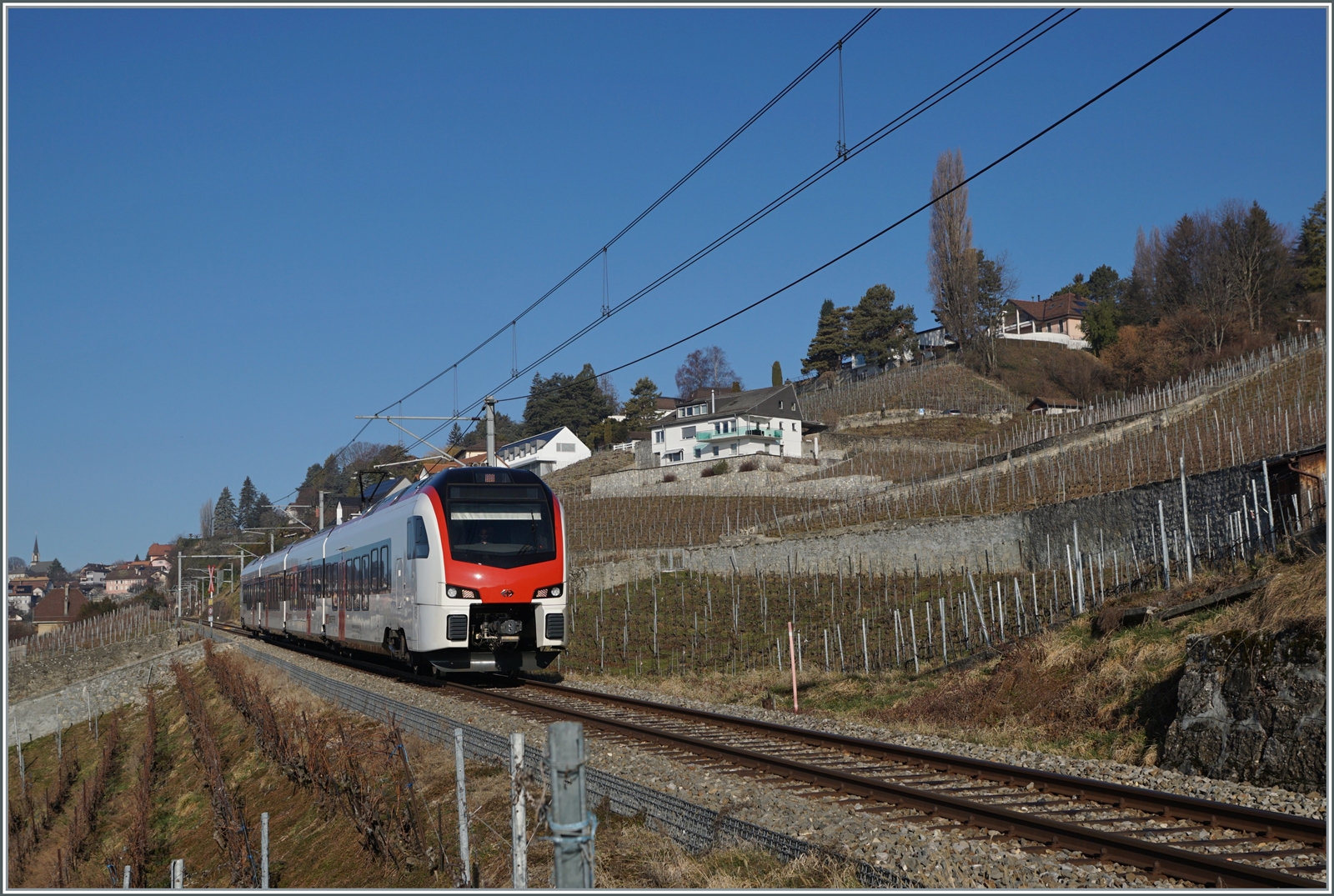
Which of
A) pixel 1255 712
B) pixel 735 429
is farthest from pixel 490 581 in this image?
pixel 735 429

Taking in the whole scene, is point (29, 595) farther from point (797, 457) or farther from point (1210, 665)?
point (1210, 665)

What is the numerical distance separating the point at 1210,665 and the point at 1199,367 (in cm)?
7141

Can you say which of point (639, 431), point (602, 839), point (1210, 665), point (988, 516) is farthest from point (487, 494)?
point (639, 431)

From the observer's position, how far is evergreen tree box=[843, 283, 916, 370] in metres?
110

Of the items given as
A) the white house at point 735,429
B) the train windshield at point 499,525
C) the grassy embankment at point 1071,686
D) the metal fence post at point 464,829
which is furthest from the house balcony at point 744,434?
the metal fence post at point 464,829

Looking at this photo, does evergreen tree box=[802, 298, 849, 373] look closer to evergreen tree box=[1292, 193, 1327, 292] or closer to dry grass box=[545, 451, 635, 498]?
dry grass box=[545, 451, 635, 498]

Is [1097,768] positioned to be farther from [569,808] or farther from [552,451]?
[552,451]

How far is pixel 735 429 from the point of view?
88.9 m

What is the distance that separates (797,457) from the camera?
264 feet

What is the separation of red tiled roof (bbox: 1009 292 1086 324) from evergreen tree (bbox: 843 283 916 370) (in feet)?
74.7

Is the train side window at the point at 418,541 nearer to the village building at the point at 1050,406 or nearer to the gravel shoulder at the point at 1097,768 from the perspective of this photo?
the gravel shoulder at the point at 1097,768

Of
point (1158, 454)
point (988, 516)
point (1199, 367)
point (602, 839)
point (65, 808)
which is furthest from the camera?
point (1199, 367)

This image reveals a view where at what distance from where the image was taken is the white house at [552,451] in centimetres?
11156

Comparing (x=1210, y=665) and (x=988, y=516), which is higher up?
(x=988, y=516)
